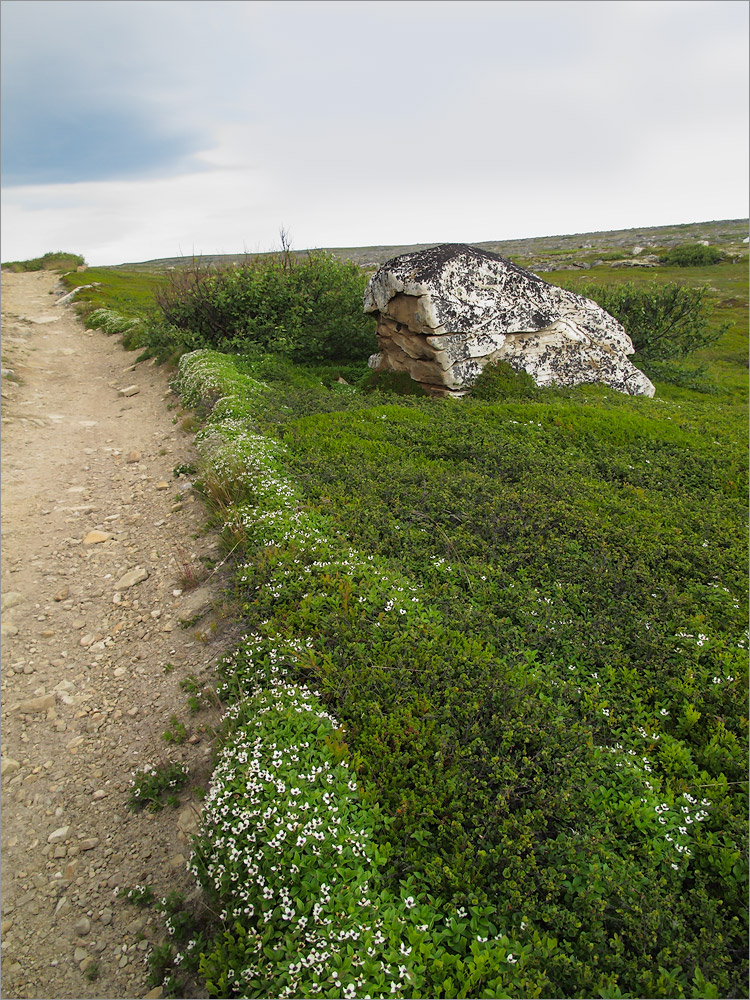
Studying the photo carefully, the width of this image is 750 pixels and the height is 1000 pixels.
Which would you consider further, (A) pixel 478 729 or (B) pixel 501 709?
(B) pixel 501 709

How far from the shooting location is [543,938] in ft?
13.3

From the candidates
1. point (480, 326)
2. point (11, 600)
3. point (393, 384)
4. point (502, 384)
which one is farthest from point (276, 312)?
point (11, 600)

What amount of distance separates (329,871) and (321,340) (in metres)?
18.2

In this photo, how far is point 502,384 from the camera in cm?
1587

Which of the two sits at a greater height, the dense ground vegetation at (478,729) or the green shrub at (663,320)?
the green shrub at (663,320)

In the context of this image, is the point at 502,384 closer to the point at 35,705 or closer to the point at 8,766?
the point at 35,705

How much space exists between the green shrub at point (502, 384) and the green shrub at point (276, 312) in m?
6.29

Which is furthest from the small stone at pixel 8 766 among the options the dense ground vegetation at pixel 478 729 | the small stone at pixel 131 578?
the small stone at pixel 131 578

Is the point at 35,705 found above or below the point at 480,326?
below

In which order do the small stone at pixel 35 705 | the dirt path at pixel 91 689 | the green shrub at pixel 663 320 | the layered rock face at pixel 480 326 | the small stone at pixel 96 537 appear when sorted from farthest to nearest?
the green shrub at pixel 663 320
the layered rock face at pixel 480 326
the small stone at pixel 96 537
the small stone at pixel 35 705
the dirt path at pixel 91 689

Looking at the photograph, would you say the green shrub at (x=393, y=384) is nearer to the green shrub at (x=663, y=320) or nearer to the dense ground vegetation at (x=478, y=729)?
the dense ground vegetation at (x=478, y=729)

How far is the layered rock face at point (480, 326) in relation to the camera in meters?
15.9

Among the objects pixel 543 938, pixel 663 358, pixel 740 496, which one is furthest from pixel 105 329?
pixel 543 938

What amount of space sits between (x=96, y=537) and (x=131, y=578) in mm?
1731
